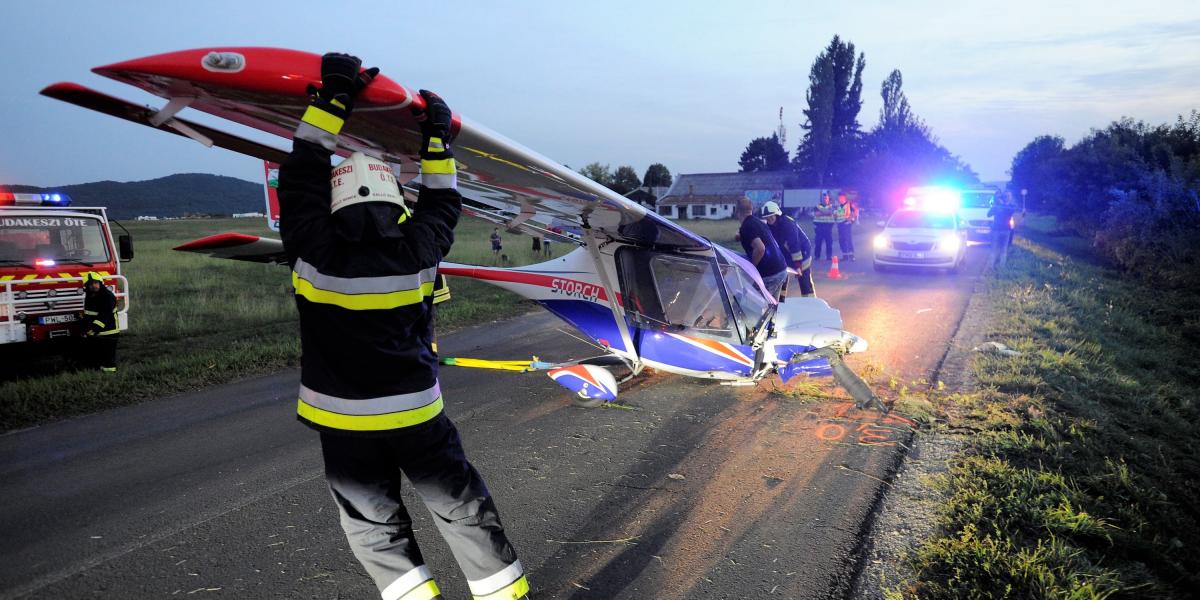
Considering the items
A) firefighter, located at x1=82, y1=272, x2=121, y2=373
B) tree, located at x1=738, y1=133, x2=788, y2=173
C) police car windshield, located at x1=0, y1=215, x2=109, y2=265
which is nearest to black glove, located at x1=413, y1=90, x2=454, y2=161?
firefighter, located at x1=82, y1=272, x2=121, y2=373

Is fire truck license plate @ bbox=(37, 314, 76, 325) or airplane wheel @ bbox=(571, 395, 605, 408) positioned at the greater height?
fire truck license plate @ bbox=(37, 314, 76, 325)

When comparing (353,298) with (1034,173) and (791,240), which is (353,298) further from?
(1034,173)

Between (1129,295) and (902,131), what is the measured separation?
57.0 meters

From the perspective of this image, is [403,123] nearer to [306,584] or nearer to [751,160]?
[306,584]

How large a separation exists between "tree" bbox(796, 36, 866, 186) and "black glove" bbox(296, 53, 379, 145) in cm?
7534

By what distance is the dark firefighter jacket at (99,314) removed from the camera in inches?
300

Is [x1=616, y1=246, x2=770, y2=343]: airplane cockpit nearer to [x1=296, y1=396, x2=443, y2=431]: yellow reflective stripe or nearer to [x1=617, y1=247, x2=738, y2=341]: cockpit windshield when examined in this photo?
[x1=617, y1=247, x2=738, y2=341]: cockpit windshield

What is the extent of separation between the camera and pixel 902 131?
6400 cm

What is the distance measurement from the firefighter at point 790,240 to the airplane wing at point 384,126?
4509 millimetres

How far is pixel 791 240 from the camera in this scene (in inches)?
393

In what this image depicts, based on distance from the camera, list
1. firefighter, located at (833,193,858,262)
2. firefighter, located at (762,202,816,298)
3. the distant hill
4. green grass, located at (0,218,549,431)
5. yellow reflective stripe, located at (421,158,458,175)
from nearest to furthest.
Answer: yellow reflective stripe, located at (421,158,458,175) < green grass, located at (0,218,549,431) < firefighter, located at (762,202,816,298) < firefighter, located at (833,193,858,262) < the distant hill

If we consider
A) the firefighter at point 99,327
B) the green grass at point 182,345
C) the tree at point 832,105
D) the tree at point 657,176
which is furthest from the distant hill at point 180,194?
the firefighter at point 99,327

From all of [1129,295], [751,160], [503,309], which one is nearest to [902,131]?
[751,160]

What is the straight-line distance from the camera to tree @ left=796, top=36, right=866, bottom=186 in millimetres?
72938
